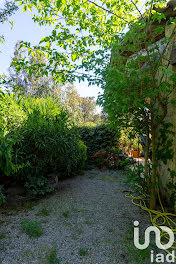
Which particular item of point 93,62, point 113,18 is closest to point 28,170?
point 93,62

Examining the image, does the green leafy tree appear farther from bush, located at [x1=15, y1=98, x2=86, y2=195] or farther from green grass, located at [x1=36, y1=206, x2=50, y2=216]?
green grass, located at [x1=36, y1=206, x2=50, y2=216]

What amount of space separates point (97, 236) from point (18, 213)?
127cm

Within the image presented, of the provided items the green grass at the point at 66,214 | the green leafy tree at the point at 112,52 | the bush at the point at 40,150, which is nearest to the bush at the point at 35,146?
the bush at the point at 40,150

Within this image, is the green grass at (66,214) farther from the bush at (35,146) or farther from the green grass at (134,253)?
the green grass at (134,253)

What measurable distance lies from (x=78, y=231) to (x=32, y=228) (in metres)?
0.55

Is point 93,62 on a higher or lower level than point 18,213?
higher

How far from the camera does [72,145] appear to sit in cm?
378

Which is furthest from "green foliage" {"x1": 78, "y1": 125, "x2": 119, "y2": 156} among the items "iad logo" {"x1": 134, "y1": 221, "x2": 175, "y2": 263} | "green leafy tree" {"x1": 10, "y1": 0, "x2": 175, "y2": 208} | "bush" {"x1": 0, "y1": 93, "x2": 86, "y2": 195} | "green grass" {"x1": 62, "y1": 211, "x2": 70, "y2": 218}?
"iad logo" {"x1": 134, "y1": 221, "x2": 175, "y2": 263}

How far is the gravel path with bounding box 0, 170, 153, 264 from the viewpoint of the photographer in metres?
1.65

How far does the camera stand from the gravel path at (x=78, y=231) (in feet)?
5.42

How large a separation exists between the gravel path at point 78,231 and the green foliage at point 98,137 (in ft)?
8.98

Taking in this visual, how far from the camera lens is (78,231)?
211 cm

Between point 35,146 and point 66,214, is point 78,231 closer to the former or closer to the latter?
point 66,214

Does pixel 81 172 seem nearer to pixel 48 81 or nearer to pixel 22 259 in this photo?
pixel 22 259
